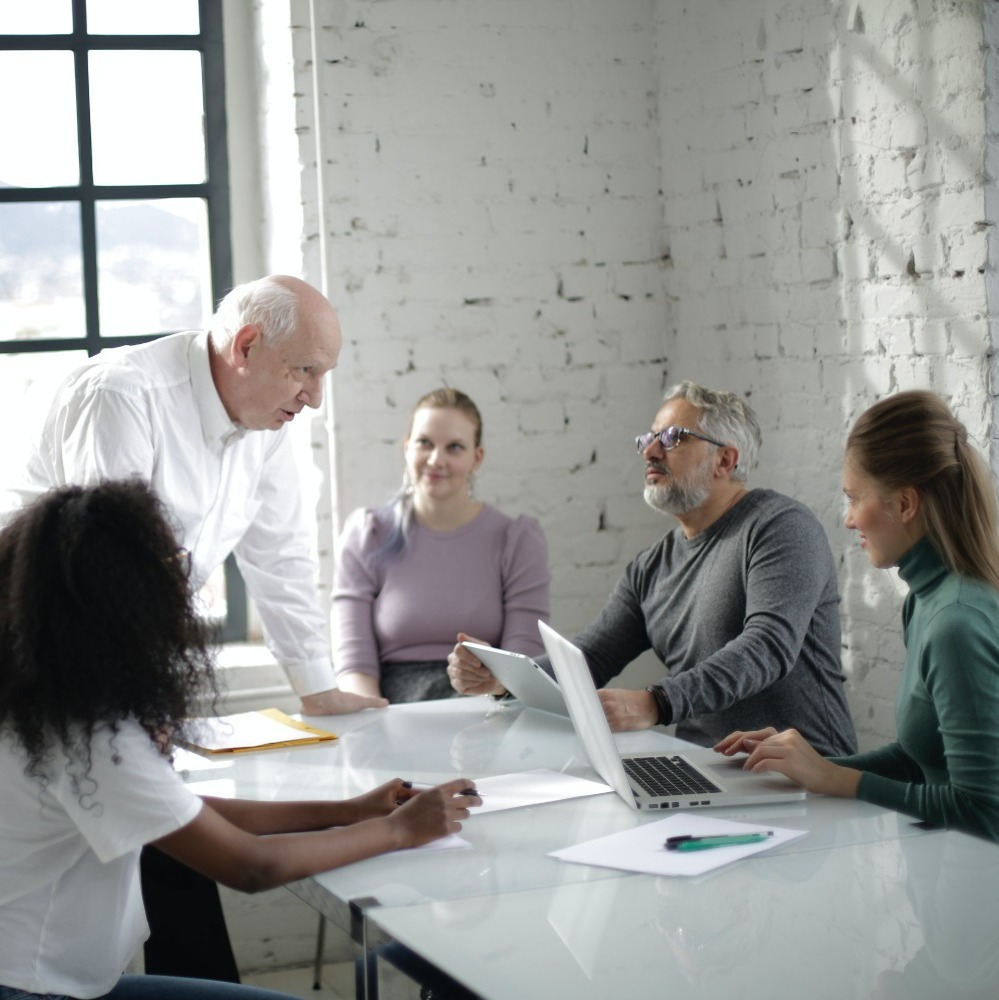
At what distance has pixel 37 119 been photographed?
373 cm

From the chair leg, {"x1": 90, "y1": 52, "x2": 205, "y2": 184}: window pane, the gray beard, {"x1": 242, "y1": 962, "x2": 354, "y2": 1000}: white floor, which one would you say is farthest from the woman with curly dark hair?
{"x1": 90, "y1": 52, "x2": 205, "y2": 184}: window pane

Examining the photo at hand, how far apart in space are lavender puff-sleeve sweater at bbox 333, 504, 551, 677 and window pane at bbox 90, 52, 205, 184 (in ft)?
3.83

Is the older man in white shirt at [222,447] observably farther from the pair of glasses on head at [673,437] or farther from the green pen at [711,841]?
the green pen at [711,841]

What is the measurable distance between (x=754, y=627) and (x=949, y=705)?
0.70 meters

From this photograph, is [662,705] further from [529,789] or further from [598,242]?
[598,242]

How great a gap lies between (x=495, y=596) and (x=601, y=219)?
3.81ft

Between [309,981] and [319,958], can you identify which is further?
[309,981]

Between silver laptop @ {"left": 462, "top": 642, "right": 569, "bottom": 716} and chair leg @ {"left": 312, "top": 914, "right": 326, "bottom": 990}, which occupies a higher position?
silver laptop @ {"left": 462, "top": 642, "right": 569, "bottom": 716}

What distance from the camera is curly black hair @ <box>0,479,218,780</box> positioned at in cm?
149

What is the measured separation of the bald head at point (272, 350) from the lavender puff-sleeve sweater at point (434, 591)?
73cm

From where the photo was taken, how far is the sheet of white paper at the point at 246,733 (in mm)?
2463

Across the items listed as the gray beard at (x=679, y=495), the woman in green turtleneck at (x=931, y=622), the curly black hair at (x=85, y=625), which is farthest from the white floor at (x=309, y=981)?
the curly black hair at (x=85, y=625)

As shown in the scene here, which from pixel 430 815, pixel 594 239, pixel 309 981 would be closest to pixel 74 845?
pixel 430 815

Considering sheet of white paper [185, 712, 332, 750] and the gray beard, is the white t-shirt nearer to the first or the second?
sheet of white paper [185, 712, 332, 750]
